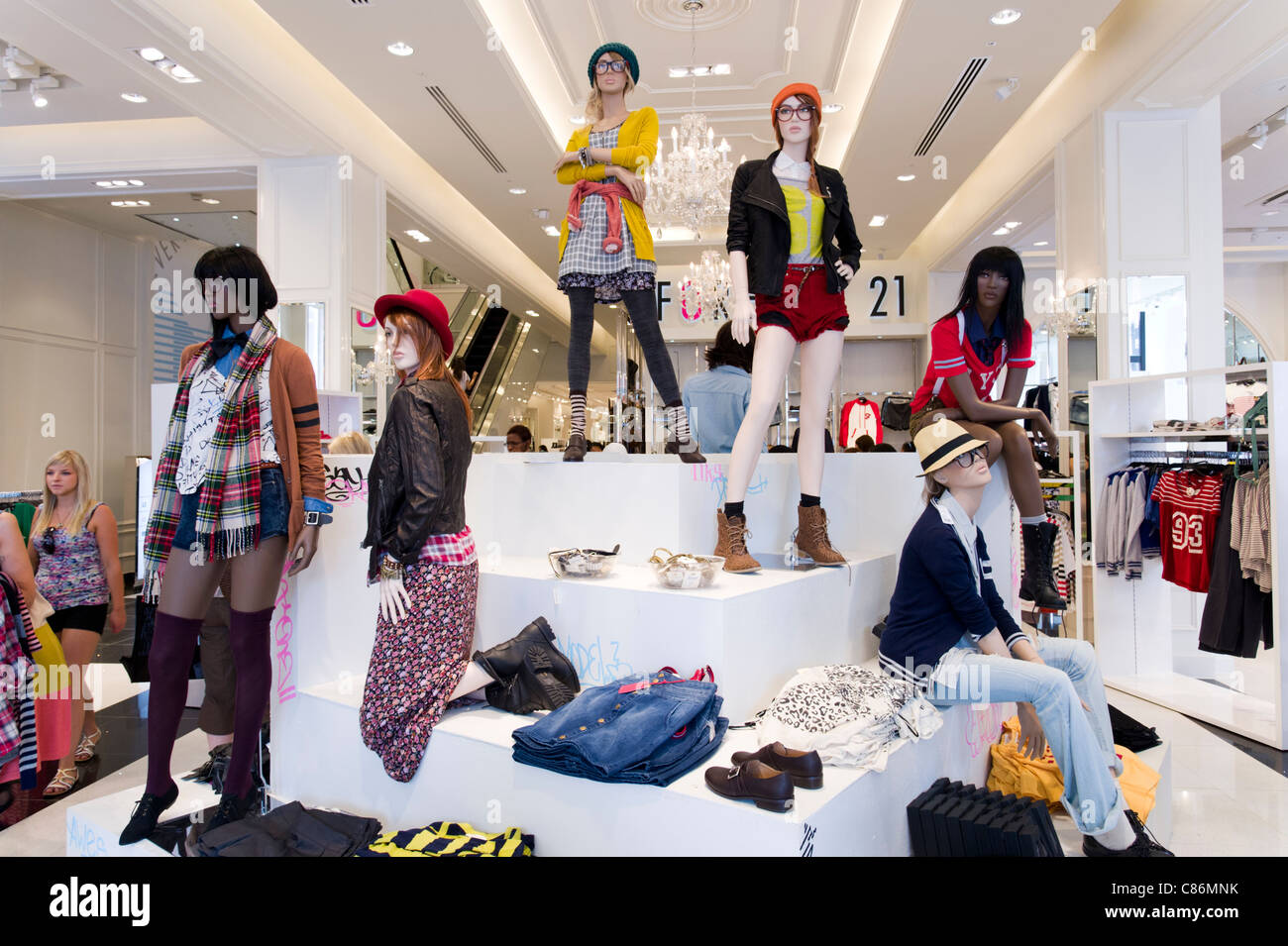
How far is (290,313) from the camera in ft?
19.0

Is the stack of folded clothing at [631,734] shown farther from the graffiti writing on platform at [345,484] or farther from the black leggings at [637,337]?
the black leggings at [637,337]

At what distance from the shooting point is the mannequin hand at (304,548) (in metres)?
2.12

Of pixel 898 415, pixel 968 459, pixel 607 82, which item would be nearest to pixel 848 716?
pixel 968 459

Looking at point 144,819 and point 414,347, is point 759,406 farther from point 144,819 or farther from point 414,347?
point 144,819

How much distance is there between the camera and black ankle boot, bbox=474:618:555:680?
2.22 metres

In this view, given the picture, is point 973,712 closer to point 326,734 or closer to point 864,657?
point 864,657

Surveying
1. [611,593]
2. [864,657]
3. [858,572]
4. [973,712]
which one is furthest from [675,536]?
[973,712]

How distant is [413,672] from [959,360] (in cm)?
220

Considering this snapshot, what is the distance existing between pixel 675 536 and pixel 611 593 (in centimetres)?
52

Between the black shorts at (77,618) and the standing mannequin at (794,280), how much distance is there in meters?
2.95

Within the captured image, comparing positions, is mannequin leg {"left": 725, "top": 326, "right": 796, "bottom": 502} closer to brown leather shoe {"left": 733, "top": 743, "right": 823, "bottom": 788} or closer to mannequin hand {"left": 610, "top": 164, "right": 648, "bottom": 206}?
mannequin hand {"left": 610, "top": 164, "right": 648, "bottom": 206}

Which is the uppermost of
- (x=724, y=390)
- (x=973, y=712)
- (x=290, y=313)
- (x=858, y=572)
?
(x=290, y=313)

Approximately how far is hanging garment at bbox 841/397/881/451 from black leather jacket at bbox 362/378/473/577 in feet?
27.3

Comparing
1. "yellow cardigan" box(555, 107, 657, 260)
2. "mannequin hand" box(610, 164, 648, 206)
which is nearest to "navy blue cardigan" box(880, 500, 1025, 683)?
"yellow cardigan" box(555, 107, 657, 260)
